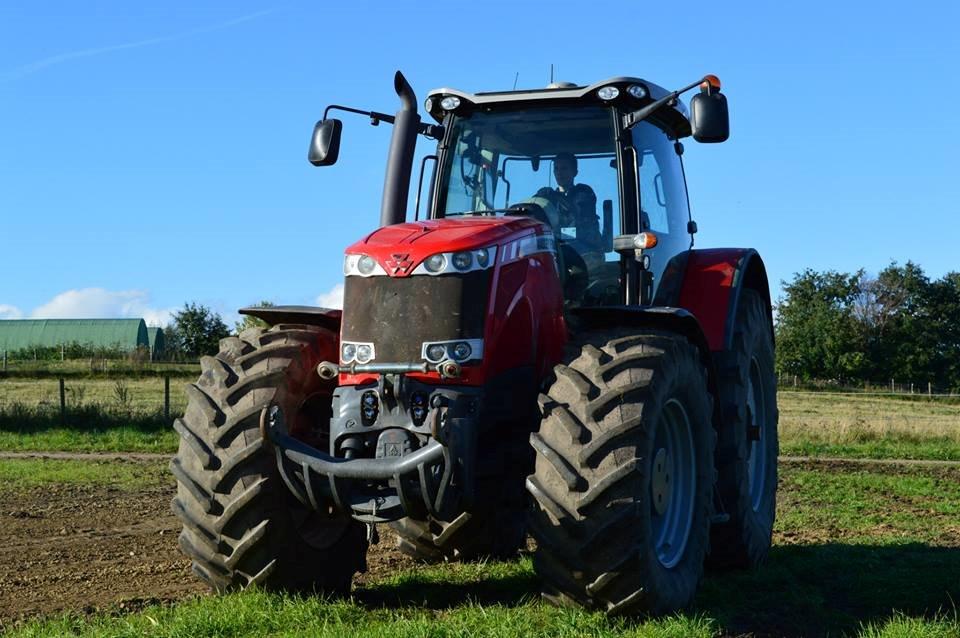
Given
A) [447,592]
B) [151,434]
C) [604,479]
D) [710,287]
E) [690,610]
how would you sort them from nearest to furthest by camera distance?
[604,479]
[690,610]
[447,592]
[710,287]
[151,434]

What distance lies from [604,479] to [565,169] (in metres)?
2.49

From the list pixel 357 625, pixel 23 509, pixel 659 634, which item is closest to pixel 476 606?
pixel 357 625

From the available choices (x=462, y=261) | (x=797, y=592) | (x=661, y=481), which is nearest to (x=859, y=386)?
(x=797, y=592)

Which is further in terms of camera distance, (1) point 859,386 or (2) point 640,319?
(1) point 859,386

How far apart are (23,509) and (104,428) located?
40.2 ft

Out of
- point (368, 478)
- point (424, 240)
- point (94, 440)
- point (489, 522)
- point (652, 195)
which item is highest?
point (652, 195)

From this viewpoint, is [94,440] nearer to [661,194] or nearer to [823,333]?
[661,194]

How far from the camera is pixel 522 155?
746cm

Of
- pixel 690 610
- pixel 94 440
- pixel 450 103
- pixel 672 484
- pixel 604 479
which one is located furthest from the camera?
pixel 94 440

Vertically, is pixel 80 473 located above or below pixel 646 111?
below

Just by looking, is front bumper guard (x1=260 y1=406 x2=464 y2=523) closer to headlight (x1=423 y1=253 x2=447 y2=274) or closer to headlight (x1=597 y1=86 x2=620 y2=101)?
headlight (x1=423 y1=253 x2=447 y2=274)

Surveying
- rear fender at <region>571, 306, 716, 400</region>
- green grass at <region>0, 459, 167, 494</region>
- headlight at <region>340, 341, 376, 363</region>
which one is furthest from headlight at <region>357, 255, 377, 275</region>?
green grass at <region>0, 459, 167, 494</region>

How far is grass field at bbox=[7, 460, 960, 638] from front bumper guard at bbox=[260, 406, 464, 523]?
0.53m

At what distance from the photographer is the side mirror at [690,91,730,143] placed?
6605mm
